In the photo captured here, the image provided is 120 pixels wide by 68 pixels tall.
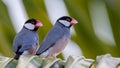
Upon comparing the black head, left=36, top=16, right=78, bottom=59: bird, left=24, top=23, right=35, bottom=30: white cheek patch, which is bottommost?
left=36, top=16, right=78, bottom=59: bird

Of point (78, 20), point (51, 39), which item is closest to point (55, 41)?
point (51, 39)

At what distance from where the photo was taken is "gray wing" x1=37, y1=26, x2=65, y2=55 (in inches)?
41.5

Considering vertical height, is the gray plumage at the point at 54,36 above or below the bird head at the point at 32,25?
below

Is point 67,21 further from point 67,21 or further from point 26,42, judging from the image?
point 26,42

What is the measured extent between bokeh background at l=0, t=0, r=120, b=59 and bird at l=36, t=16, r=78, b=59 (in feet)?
0.38

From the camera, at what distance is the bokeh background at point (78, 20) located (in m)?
1.17

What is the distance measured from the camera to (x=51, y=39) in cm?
107

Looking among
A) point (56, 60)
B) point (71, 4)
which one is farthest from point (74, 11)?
point (56, 60)

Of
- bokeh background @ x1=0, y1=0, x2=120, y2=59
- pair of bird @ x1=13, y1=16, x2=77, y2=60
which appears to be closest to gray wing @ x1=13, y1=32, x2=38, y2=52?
pair of bird @ x1=13, y1=16, x2=77, y2=60

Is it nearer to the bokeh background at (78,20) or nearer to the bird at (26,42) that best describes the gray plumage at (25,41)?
the bird at (26,42)

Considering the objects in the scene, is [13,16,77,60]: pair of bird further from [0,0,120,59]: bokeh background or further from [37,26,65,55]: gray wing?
[0,0,120,59]: bokeh background

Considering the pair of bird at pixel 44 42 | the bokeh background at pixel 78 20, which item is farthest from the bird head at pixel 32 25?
the bokeh background at pixel 78 20

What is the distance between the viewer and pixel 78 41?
3.92 ft

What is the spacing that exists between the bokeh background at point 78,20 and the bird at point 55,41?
0.38ft
